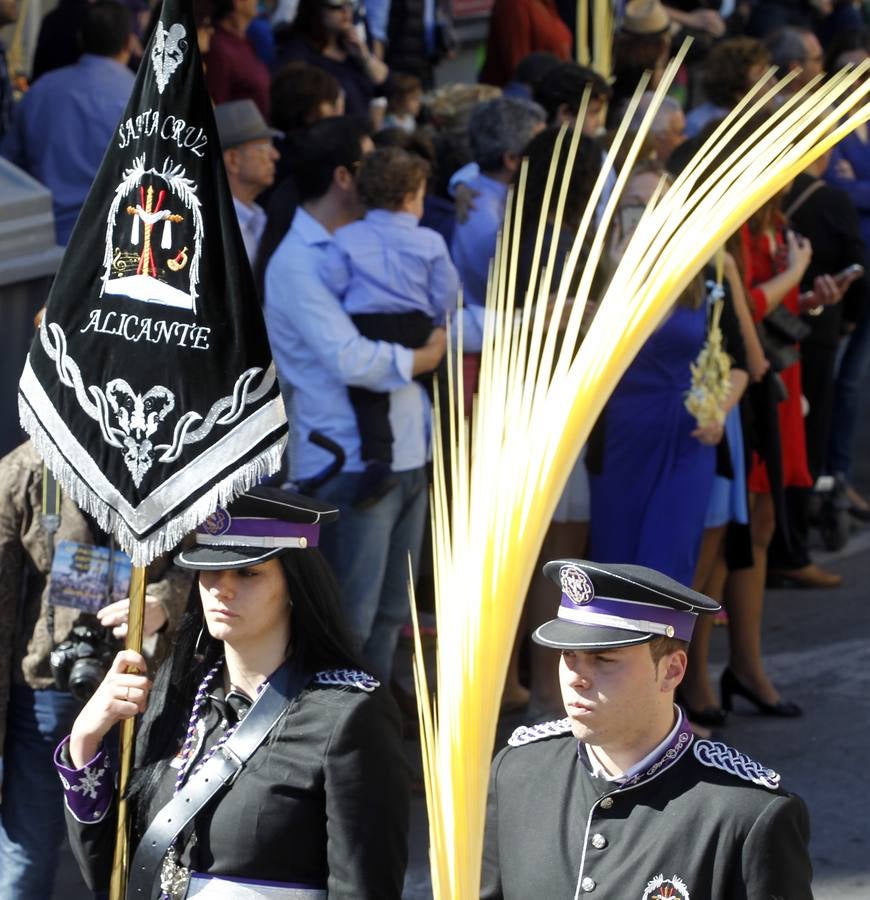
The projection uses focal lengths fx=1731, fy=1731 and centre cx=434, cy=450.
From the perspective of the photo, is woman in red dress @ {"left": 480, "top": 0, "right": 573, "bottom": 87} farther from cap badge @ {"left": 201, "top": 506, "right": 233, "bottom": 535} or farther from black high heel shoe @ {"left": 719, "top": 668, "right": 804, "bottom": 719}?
cap badge @ {"left": 201, "top": 506, "right": 233, "bottom": 535}

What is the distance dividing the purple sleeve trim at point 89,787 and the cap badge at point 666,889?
1103 mm

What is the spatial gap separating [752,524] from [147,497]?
3.75 meters

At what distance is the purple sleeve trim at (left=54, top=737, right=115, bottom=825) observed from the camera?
3.34 meters

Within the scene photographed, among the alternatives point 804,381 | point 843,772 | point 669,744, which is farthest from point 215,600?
point 804,381

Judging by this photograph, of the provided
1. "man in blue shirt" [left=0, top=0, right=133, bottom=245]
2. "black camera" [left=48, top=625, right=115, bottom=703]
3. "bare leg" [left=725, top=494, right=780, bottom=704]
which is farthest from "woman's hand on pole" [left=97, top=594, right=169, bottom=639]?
"man in blue shirt" [left=0, top=0, right=133, bottom=245]

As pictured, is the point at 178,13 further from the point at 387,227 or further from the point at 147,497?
the point at 387,227

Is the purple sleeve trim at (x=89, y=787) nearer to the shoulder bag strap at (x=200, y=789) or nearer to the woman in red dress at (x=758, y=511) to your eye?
the shoulder bag strap at (x=200, y=789)

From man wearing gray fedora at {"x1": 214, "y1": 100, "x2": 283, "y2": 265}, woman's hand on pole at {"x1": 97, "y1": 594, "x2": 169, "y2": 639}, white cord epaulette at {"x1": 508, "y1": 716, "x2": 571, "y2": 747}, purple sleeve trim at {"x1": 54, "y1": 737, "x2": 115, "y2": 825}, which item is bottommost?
purple sleeve trim at {"x1": 54, "y1": 737, "x2": 115, "y2": 825}

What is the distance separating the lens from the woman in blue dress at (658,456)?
19.6 ft

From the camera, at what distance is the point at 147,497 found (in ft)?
11.0

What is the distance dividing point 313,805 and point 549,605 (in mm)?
3009

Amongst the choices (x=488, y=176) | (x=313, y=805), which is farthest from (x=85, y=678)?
(x=488, y=176)

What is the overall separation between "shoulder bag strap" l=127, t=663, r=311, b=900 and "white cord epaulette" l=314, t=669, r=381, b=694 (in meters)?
0.09

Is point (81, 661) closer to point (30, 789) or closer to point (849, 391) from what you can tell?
point (30, 789)
